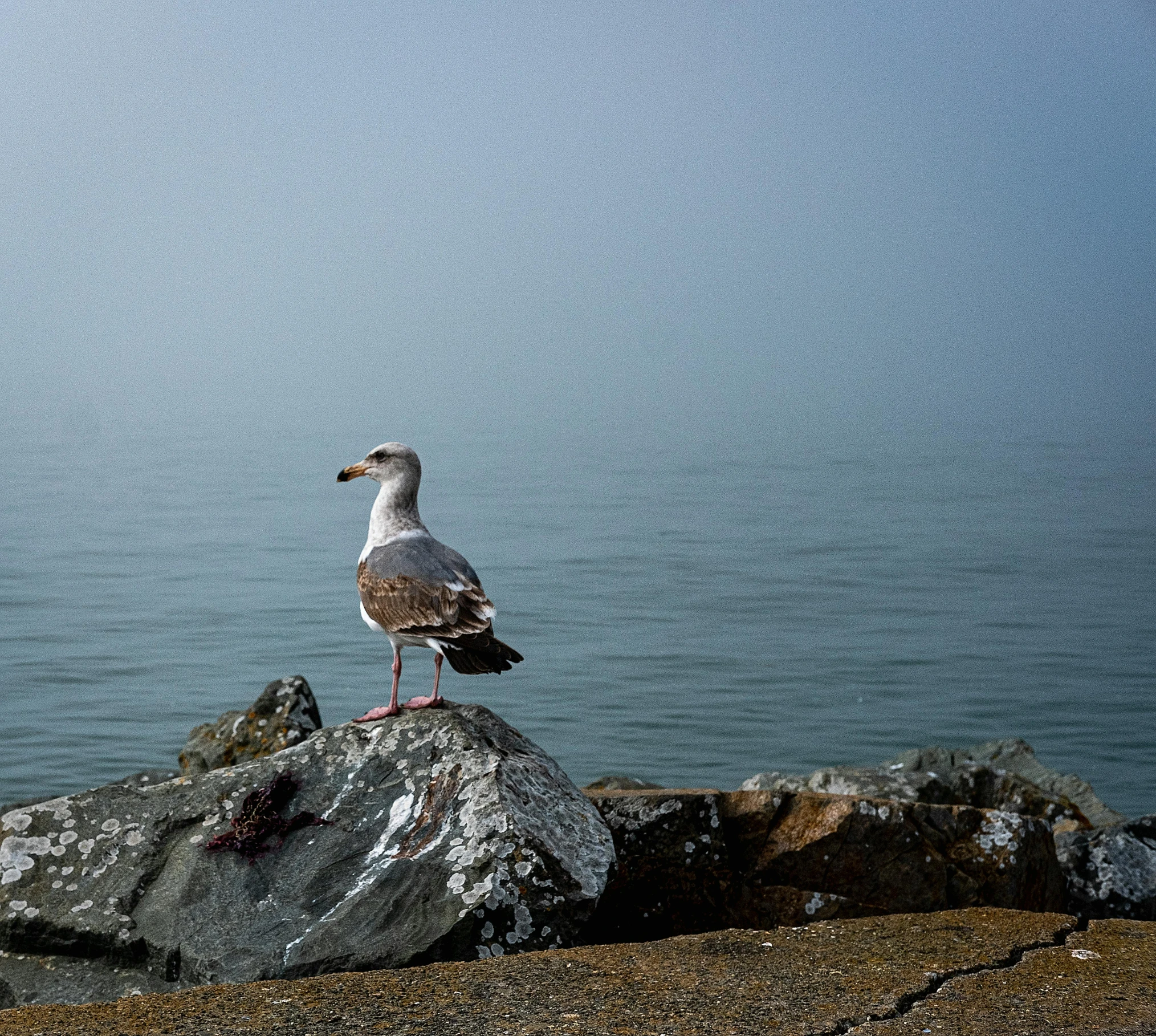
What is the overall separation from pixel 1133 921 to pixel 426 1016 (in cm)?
262

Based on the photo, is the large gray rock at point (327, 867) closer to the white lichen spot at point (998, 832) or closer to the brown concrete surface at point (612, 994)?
the brown concrete surface at point (612, 994)

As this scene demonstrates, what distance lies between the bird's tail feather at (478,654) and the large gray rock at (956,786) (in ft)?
7.39

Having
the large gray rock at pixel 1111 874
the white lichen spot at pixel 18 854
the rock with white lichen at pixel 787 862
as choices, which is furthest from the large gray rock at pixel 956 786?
the white lichen spot at pixel 18 854

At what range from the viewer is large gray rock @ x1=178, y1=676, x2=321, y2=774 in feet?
26.6

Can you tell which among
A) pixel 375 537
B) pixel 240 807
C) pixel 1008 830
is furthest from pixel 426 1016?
pixel 1008 830

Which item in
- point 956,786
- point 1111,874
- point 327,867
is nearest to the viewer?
point 327,867

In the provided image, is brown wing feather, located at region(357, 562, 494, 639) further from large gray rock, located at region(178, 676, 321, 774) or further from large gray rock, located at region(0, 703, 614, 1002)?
large gray rock, located at region(178, 676, 321, 774)

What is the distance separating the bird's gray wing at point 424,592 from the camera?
538cm

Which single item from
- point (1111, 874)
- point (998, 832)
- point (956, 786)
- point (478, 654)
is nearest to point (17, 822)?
point (478, 654)

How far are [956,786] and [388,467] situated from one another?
16.5ft


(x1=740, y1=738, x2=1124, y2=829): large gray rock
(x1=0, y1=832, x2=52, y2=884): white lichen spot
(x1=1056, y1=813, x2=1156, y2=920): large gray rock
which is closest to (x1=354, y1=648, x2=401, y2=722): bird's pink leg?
(x1=0, y1=832, x2=52, y2=884): white lichen spot

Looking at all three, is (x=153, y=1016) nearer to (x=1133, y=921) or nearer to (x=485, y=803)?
(x=485, y=803)

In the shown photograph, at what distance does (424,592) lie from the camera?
543 cm

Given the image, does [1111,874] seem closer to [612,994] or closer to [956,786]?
[956,786]
